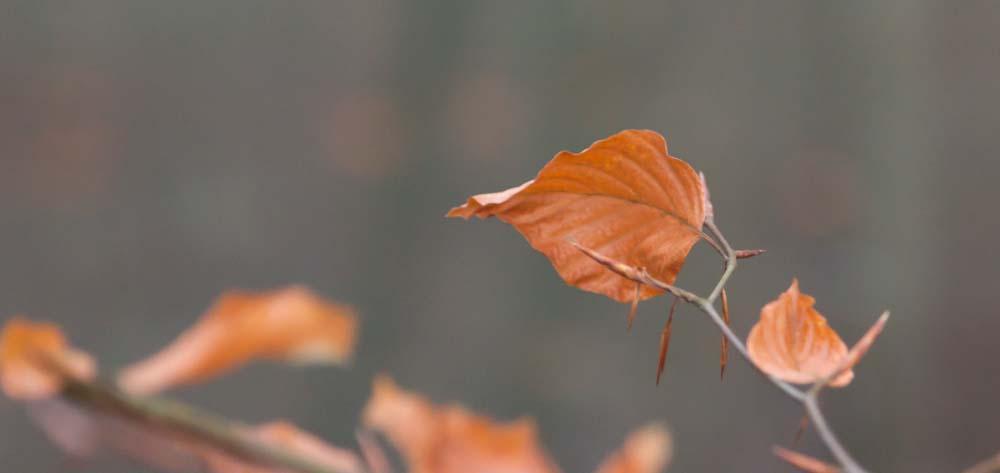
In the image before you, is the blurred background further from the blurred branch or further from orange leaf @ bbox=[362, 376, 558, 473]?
the blurred branch

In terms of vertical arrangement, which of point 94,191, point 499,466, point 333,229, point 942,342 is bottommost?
point 942,342

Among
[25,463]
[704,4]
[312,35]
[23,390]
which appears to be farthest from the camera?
[704,4]

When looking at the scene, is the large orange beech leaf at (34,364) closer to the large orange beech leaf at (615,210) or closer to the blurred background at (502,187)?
the large orange beech leaf at (615,210)

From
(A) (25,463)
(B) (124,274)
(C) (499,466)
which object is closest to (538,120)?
(B) (124,274)

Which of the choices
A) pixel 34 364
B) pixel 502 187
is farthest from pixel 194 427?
pixel 502 187

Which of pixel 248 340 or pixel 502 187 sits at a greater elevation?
pixel 502 187

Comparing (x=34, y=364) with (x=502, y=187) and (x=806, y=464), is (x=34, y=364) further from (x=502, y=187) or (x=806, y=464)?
(x=502, y=187)

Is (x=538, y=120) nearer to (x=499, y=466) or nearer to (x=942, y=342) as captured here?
(x=942, y=342)
